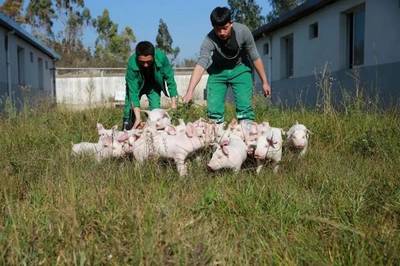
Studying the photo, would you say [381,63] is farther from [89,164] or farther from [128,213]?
[128,213]

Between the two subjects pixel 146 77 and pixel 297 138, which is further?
pixel 146 77

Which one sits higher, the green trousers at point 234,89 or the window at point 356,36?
the window at point 356,36

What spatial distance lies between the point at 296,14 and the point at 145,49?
10.9m

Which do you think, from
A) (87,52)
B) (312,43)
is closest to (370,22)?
(312,43)

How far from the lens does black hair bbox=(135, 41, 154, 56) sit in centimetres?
562

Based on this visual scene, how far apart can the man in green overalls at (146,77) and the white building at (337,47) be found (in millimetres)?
3633

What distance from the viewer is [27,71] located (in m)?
21.5

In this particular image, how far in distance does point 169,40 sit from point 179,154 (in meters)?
52.5

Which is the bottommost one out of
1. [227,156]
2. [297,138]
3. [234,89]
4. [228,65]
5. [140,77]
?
[227,156]

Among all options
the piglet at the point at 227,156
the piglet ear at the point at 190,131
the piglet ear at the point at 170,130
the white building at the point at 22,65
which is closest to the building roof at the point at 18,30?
the white building at the point at 22,65

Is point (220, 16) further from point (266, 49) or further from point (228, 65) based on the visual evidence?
point (266, 49)

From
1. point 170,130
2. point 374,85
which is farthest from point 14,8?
point 170,130

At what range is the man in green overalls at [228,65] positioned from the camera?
5.56m

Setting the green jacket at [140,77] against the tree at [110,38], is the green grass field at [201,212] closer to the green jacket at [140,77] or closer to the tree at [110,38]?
the green jacket at [140,77]
